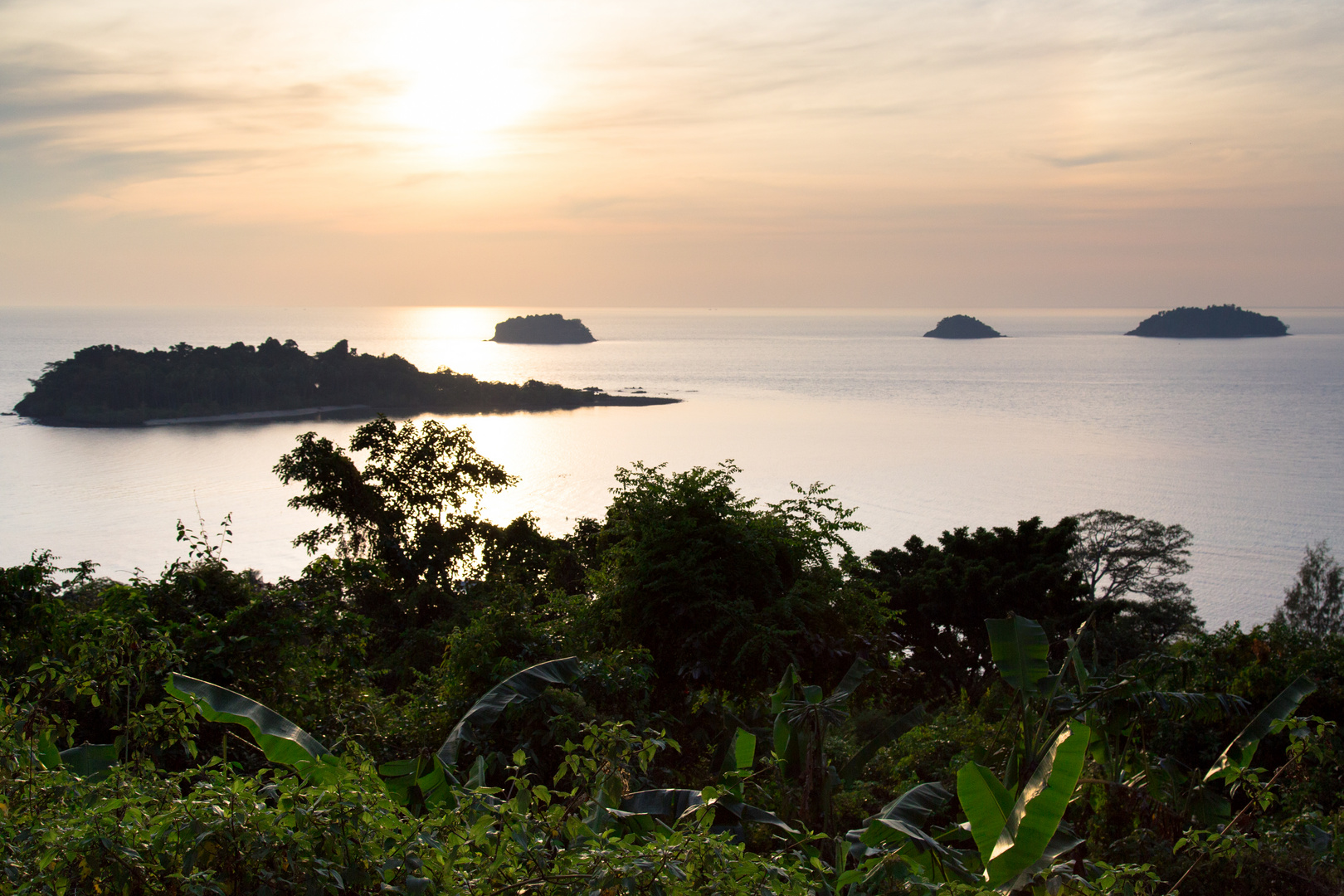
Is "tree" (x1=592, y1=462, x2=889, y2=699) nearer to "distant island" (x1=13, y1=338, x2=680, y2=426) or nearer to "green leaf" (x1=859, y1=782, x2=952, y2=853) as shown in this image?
"green leaf" (x1=859, y1=782, x2=952, y2=853)

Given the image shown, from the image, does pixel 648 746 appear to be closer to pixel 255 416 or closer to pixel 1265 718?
pixel 1265 718

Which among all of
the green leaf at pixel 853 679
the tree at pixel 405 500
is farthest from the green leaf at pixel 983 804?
the tree at pixel 405 500

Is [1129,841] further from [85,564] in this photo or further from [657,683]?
[85,564]

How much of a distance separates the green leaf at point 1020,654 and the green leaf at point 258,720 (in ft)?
11.5

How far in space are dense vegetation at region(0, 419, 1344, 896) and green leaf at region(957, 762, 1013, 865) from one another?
1 centimetres

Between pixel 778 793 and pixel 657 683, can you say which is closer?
pixel 778 793

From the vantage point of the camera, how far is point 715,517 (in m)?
9.34

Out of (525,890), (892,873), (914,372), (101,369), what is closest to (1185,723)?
(892,873)

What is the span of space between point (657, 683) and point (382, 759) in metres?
3.32

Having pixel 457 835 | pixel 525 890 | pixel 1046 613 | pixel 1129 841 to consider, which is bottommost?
pixel 1046 613

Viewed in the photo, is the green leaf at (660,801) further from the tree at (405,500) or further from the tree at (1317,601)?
the tree at (1317,601)

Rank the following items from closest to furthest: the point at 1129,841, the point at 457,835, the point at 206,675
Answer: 1. the point at 457,835
2. the point at 1129,841
3. the point at 206,675

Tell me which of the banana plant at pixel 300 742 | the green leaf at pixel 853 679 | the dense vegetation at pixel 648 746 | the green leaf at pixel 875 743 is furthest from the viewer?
the green leaf at pixel 853 679

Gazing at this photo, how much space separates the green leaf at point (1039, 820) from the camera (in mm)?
3385
